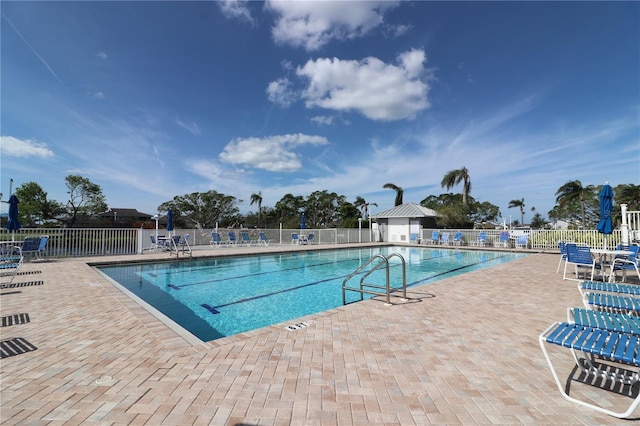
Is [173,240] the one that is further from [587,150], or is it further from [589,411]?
[587,150]

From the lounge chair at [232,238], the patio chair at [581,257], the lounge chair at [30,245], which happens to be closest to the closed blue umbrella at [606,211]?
the patio chair at [581,257]

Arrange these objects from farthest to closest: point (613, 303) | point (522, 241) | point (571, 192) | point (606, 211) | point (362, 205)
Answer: point (362, 205), point (571, 192), point (522, 241), point (606, 211), point (613, 303)

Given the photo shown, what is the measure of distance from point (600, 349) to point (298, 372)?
2130 mm

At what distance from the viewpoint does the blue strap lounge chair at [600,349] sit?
1780mm

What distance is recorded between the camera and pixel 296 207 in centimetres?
3756

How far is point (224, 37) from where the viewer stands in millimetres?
12070

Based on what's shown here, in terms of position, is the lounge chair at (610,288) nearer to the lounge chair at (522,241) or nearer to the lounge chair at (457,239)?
the lounge chair at (522,241)

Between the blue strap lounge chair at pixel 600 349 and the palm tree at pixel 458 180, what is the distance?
31.3 m

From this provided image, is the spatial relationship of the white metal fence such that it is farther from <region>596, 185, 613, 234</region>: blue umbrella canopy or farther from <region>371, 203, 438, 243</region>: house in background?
<region>596, 185, 613, 234</region>: blue umbrella canopy

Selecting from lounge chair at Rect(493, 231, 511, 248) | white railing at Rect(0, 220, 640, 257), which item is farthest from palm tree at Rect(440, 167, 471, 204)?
lounge chair at Rect(493, 231, 511, 248)

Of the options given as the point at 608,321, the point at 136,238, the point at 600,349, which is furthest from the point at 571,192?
the point at 136,238

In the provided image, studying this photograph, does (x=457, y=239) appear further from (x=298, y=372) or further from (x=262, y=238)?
(x=298, y=372)

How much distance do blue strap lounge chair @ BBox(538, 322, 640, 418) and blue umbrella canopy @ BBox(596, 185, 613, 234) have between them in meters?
6.54

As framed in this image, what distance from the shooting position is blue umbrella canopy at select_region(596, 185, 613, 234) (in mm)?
7164
